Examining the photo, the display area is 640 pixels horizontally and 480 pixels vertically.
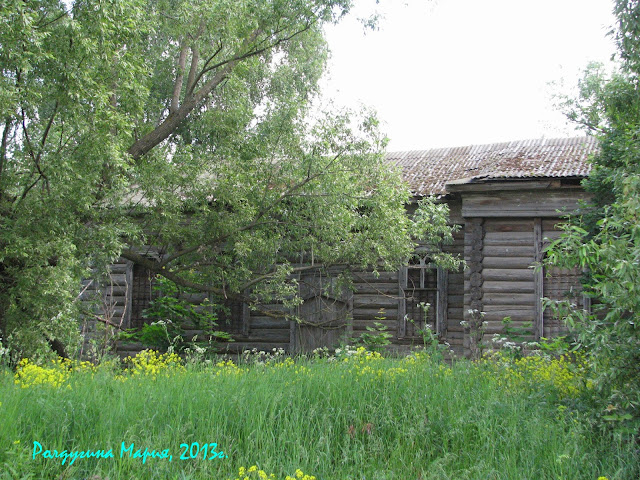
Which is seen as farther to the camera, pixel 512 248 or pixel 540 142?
pixel 540 142

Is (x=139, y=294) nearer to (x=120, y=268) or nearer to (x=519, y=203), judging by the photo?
(x=120, y=268)

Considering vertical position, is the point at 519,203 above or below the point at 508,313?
above

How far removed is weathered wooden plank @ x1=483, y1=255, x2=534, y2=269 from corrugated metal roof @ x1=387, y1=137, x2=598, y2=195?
1.60 m

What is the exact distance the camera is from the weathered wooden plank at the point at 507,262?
12102 millimetres

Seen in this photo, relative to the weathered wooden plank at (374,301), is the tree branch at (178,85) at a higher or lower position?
higher

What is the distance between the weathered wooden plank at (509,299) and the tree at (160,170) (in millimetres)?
1939

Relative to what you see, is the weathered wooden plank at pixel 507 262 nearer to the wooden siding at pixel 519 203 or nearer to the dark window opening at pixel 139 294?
the wooden siding at pixel 519 203

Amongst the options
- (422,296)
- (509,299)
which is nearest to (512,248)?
(509,299)

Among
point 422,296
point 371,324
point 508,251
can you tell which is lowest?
point 371,324

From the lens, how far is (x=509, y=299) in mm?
12102

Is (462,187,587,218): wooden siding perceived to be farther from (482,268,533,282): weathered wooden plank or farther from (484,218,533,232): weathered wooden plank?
(482,268,533,282): weathered wooden plank

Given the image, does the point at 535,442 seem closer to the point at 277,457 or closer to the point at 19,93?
the point at 277,457

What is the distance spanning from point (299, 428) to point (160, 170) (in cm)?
702

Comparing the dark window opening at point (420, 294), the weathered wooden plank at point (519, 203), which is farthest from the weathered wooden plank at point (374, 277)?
the weathered wooden plank at point (519, 203)
